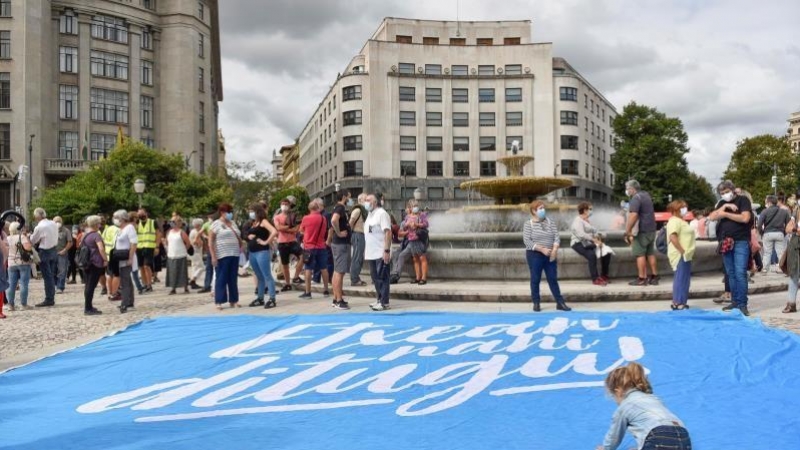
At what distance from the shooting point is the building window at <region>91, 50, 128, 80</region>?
178 ft

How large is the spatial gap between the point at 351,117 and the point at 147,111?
19.1 meters

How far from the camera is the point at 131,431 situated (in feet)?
14.6

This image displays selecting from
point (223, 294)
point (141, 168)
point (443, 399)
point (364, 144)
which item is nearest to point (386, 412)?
point (443, 399)

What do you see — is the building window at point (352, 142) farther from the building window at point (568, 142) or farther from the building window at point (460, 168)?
the building window at point (568, 142)

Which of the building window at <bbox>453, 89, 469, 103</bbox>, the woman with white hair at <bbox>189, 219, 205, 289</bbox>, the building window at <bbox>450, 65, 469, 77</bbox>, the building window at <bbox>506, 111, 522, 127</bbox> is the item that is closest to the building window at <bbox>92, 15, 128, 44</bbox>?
the building window at <bbox>450, 65, 469, 77</bbox>

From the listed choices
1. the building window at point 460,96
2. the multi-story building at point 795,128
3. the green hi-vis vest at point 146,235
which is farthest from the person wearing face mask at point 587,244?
the multi-story building at point 795,128

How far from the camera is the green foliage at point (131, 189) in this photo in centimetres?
3781

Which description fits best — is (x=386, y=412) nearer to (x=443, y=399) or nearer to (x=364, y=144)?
(x=443, y=399)

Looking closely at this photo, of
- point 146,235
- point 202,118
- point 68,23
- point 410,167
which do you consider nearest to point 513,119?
point 410,167

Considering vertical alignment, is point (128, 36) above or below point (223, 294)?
above

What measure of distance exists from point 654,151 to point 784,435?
6357cm

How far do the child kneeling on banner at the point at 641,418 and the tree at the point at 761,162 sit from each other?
7739cm

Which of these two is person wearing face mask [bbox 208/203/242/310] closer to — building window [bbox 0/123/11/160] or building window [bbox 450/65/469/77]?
building window [bbox 0/123/11/160]

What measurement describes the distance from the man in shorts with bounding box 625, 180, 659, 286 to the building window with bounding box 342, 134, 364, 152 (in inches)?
2030
